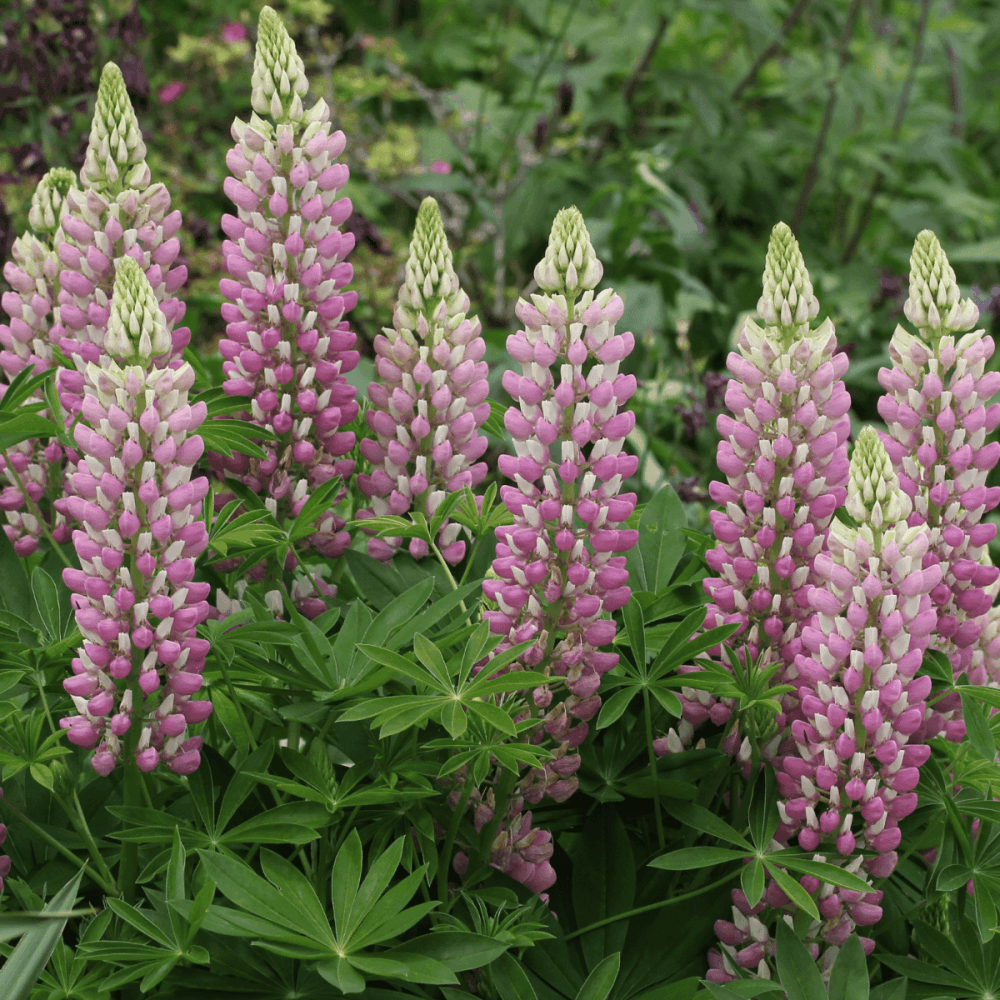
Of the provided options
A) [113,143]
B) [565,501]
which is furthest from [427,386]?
[113,143]

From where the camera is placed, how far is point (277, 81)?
1.35 meters

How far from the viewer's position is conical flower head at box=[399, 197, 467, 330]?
1.35 meters

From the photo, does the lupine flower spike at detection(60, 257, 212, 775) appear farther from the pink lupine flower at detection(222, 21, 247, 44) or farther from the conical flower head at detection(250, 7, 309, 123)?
the pink lupine flower at detection(222, 21, 247, 44)

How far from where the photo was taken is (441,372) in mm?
1343

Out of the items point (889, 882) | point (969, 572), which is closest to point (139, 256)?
point (969, 572)

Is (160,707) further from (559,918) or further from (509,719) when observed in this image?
(559,918)

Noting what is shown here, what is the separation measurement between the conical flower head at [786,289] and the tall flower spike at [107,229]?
0.72 m

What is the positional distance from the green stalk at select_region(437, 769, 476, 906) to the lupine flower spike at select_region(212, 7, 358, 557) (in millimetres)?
428

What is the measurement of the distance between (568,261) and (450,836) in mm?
627

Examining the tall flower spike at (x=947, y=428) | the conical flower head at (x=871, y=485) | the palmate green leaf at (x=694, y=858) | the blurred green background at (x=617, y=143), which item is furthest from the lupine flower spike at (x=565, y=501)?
the blurred green background at (x=617, y=143)

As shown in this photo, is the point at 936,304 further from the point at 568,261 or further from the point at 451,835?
the point at 451,835

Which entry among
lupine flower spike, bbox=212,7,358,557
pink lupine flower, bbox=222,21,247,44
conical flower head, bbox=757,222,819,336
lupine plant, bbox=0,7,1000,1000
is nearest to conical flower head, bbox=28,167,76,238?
lupine plant, bbox=0,7,1000,1000

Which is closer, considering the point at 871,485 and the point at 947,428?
the point at 871,485

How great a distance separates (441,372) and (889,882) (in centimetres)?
84
